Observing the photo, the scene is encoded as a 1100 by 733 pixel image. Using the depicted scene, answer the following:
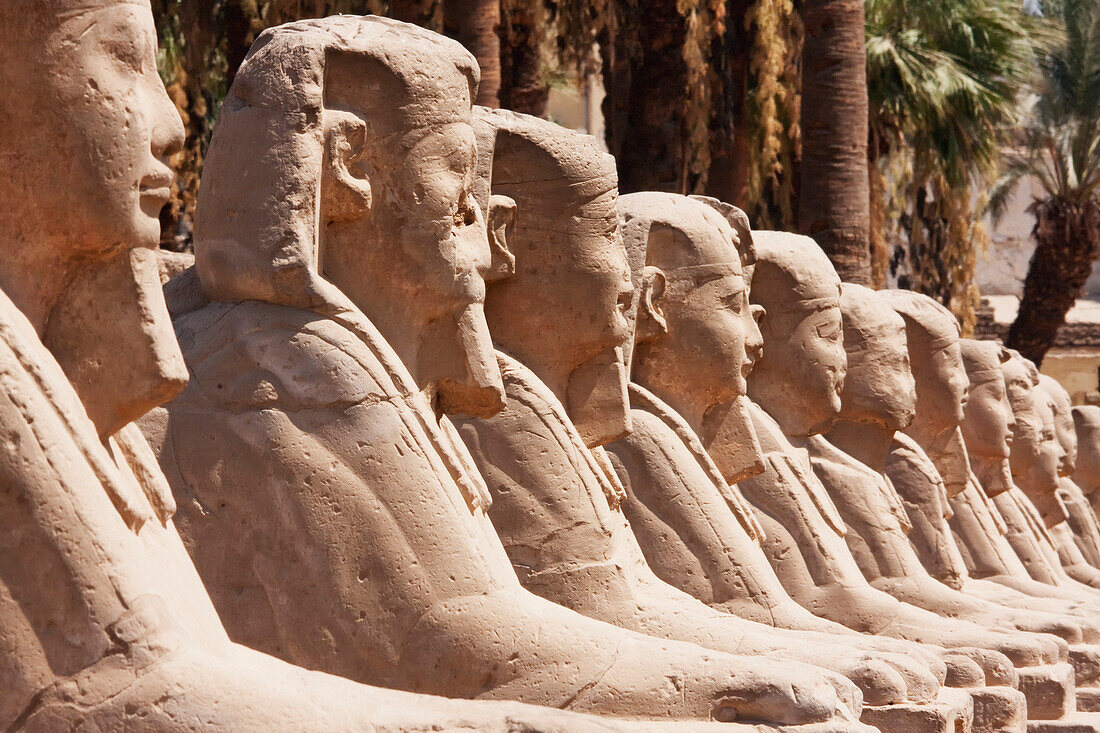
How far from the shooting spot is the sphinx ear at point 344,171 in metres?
4.60

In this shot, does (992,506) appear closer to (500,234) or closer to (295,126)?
(500,234)

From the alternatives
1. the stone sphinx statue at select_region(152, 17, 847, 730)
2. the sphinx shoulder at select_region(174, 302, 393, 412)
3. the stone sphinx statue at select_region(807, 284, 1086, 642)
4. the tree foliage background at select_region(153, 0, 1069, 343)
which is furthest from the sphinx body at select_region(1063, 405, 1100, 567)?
the sphinx shoulder at select_region(174, 302, 393, 412)

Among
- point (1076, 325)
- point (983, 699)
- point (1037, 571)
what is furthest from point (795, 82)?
point (1076, 325)

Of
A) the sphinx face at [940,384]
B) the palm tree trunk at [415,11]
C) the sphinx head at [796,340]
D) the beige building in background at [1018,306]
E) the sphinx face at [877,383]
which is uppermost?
the palm tree trunk at [415,11]

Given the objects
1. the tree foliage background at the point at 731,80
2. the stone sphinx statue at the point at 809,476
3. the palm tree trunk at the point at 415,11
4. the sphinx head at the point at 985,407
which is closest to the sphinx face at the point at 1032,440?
the sphinx head at the point at 985,407

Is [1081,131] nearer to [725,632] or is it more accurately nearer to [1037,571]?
[1037,571]

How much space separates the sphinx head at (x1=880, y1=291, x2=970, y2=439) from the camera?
32.9 ft

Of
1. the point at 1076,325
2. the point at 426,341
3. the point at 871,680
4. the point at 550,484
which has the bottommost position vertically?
the point at 1076,325

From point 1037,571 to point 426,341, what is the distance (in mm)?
7759

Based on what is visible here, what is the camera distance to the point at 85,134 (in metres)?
3.34

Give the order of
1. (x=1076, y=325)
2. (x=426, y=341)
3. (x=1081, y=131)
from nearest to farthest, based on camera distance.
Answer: (x=426, y=341)
(x=1081, y=131)
(x=1076, y=325)

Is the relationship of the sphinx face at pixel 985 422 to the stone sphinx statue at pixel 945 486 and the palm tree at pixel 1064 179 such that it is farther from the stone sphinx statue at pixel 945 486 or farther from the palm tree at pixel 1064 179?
the palm tree at pixel 1064 179

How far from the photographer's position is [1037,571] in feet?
38.2

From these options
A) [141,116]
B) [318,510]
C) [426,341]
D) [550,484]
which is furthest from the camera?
[550,484]
